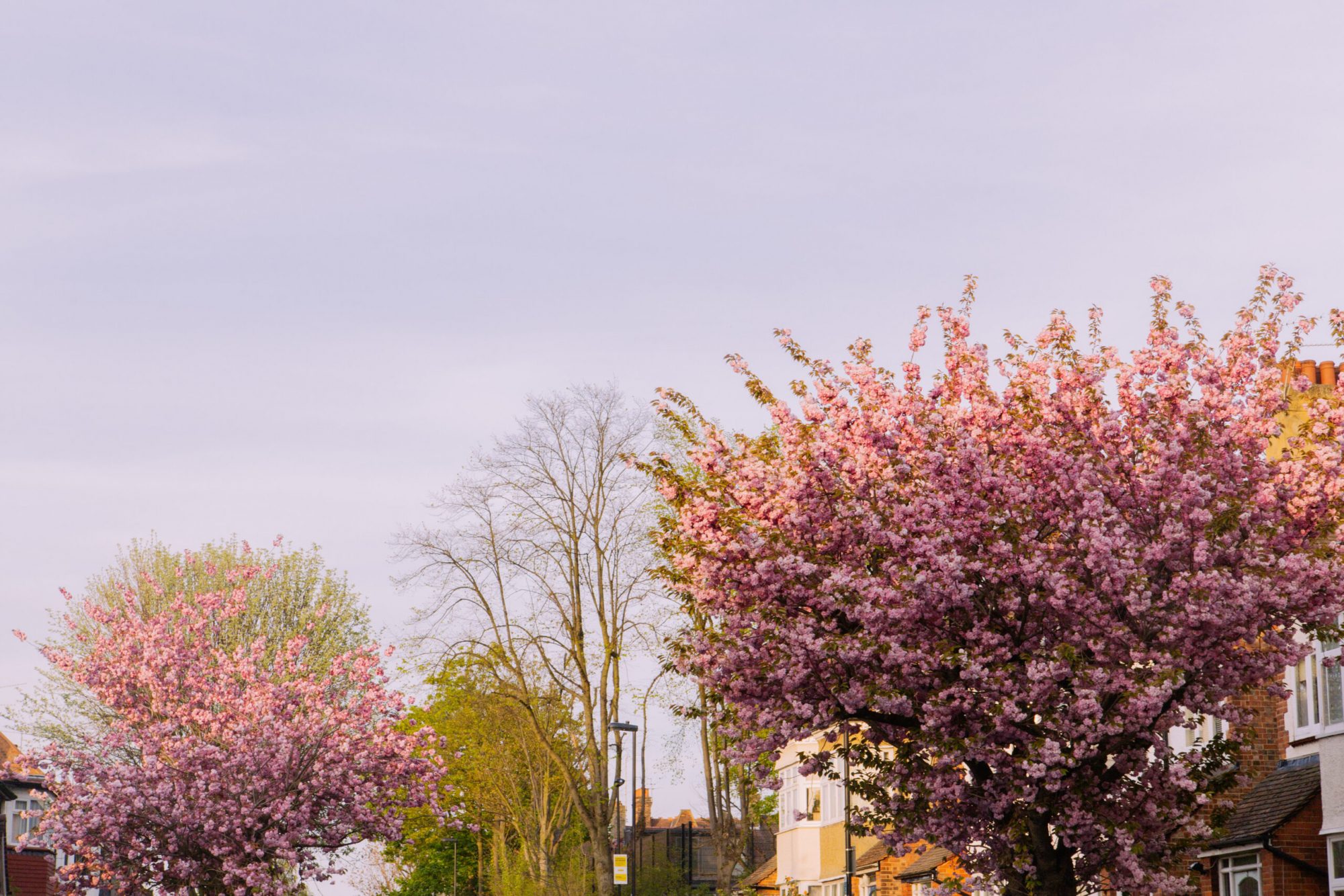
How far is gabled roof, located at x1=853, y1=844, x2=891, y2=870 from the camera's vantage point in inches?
1790

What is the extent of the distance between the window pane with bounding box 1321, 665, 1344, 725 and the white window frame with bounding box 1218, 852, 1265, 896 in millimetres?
2764

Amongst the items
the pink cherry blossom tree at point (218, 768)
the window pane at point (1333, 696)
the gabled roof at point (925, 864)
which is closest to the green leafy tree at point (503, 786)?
the pink cherry blossom tree at point (218, 768)

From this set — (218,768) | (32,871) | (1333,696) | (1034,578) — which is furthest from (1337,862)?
(32,871)

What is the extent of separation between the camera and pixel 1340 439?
20.5 m

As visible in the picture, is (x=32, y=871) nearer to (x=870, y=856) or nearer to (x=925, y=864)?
(x=870, y=856)

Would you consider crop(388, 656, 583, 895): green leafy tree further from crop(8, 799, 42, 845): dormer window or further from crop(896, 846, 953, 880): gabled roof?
crop(8, 799, 42, 845): dormer window

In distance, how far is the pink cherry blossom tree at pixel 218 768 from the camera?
34.6m

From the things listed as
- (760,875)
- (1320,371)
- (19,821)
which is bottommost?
(760,875)

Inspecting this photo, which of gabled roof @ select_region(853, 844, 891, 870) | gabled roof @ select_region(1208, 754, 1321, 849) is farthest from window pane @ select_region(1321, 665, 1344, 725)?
gabled roof @ select_region(853, 844, 891, 870)

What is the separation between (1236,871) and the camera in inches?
1042

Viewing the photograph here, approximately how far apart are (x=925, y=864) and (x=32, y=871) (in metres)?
42.0

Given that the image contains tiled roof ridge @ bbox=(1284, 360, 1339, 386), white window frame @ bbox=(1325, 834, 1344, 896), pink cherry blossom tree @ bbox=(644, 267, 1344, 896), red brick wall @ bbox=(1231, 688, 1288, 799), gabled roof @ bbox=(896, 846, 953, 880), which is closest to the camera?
pink cherry blossom tree @ bbox=(644, 267, 1344, 896)

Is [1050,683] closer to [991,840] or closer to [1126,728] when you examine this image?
[1126,728]

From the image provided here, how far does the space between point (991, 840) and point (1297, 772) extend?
729cm
